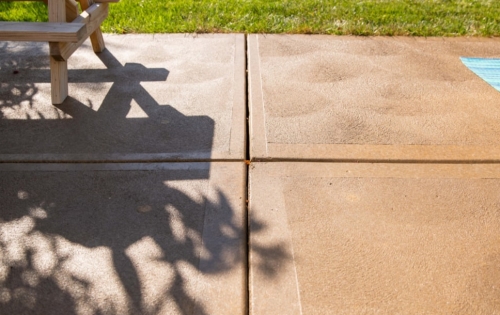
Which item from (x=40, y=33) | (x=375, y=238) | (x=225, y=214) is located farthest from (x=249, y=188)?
(x=40, y=33)

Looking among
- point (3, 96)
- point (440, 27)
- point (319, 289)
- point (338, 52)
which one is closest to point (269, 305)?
point (319, 289)

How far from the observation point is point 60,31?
3.70 meters

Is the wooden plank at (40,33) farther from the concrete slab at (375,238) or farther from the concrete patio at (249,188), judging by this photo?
the concrete slab at (375,238)

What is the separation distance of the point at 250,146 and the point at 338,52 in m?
2.32

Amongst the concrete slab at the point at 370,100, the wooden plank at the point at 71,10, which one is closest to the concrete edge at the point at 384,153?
the concrete slab at the point at 370,100

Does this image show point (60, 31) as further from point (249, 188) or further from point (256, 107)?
point (249, 188)

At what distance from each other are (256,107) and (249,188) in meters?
1.14

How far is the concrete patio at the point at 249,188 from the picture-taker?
2350mm

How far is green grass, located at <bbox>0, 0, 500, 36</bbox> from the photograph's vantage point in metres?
5.85

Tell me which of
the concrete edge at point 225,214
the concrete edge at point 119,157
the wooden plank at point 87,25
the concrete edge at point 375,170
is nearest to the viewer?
the concrete edge at point 225,214

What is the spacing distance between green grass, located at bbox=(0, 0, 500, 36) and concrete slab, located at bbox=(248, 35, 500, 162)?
0.29 meters

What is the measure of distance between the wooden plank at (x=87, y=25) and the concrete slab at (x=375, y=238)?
2.04 meters

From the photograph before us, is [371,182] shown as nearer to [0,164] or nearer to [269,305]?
[269,305]

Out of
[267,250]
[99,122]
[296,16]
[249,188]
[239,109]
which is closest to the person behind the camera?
[267,250]
